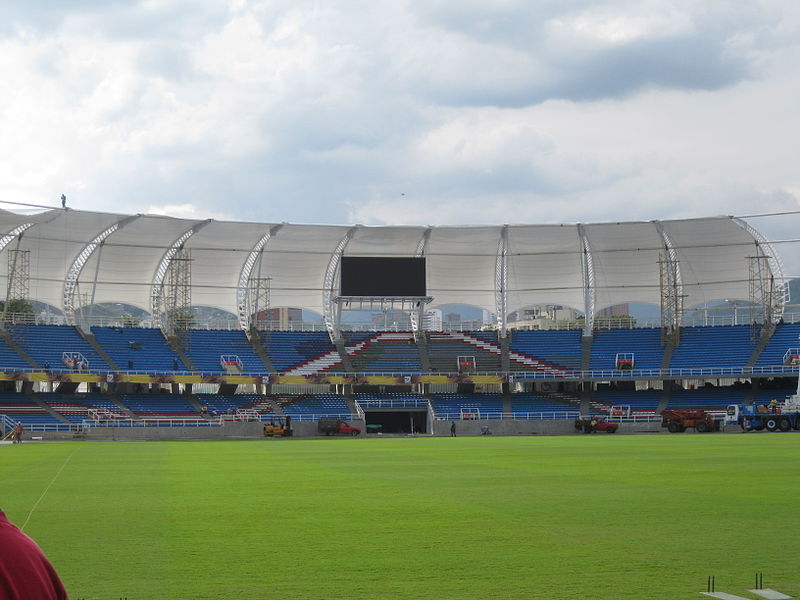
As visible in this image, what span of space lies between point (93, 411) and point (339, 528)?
5699 cm

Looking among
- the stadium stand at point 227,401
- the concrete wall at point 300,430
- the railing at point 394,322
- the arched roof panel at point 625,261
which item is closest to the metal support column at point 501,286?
the railing at point 394,322

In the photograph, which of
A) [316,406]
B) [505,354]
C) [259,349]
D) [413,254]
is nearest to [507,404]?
[505,354]

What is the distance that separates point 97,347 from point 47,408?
8420 millimetres

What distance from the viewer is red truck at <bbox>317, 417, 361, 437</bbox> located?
6712 cm

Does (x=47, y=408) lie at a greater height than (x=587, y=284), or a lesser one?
lesser

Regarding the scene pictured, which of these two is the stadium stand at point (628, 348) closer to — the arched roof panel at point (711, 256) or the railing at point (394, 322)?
the railing at point (394, 322)

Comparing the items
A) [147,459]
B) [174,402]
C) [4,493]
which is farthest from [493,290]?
[4,493]

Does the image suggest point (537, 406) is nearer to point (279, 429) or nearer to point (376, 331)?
point (376, 331)

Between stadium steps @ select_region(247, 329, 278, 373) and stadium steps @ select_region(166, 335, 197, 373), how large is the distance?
18.9ft

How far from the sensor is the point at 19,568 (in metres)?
2.74

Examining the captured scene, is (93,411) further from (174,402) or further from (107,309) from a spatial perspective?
(107,309)

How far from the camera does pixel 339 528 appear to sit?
13.9m

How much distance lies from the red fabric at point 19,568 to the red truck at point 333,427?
6481 cm

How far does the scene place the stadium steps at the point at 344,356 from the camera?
7819 cm
